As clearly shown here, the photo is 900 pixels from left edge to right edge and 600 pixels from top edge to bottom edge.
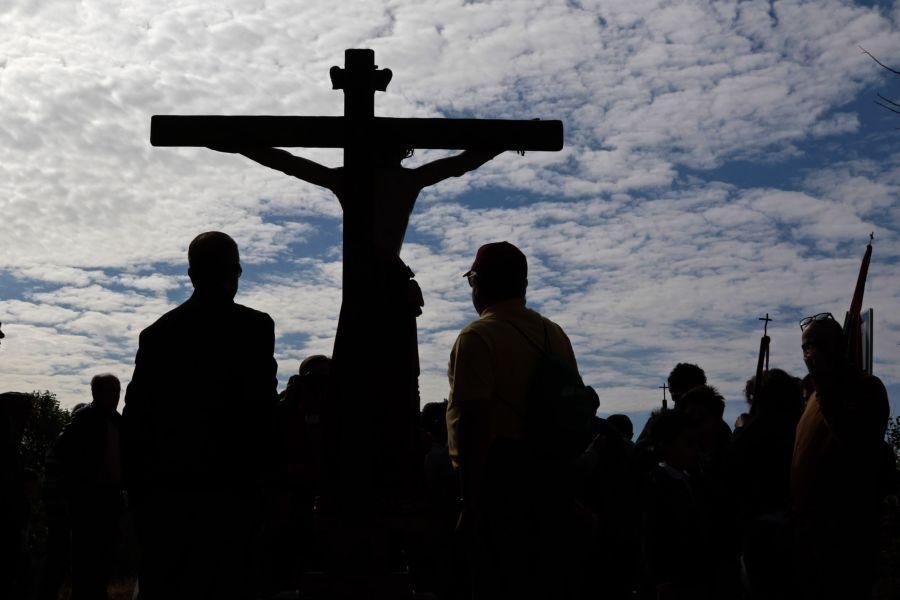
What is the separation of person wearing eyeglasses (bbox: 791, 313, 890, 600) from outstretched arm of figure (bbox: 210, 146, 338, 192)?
3127mm

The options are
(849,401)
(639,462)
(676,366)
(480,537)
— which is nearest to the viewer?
(480,537)

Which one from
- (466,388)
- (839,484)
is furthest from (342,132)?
(839,484)

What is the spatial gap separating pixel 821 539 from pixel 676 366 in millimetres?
2999

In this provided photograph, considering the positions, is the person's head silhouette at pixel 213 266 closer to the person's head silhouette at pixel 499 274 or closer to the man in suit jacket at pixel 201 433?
the man in suit jacket at pixel 201 433

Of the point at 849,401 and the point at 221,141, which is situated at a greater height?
the point at 221,141

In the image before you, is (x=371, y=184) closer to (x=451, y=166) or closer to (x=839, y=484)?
(x=451, y=166)

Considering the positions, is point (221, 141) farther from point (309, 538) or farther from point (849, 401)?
point (849, 401)

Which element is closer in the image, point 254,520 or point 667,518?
point 254,520

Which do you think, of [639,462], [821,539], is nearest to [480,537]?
[821,539]

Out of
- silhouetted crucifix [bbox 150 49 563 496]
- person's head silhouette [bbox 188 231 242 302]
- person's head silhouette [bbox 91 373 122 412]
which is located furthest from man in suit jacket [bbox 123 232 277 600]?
person's head silhouette [bbox 91 373 122 412]

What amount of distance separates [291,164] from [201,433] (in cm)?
308

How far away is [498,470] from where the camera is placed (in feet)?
12.4

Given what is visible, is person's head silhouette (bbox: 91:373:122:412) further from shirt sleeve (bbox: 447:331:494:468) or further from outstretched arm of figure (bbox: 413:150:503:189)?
shirt sleeve (bbox: 447:331:494:468)

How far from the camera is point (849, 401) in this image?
5.00 metres
